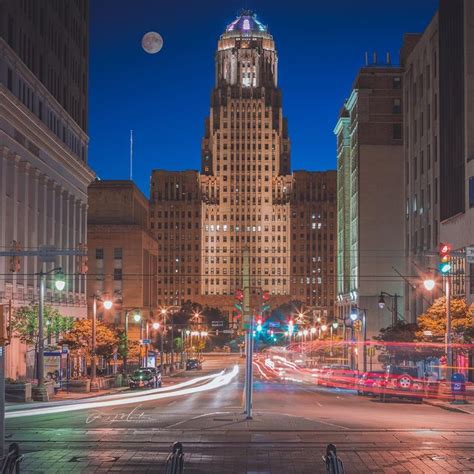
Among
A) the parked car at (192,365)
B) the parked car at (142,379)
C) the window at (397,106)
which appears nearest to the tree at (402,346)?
the parked car at (142,379)

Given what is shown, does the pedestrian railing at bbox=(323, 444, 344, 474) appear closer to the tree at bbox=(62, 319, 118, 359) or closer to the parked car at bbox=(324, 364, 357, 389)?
the parked car at bbox=(324, 364, 357, 389)

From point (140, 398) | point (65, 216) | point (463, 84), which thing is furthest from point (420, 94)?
point (140, 398)

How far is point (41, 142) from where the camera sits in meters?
87.4

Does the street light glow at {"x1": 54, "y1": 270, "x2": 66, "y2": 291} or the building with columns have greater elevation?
the building with columns

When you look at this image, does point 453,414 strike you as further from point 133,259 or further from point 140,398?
point 133,259

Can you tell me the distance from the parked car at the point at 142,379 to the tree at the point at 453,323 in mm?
20232

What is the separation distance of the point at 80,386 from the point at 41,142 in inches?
1200

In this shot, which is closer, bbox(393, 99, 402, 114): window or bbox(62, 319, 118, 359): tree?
bbox(62, 319, 118, 359): tree

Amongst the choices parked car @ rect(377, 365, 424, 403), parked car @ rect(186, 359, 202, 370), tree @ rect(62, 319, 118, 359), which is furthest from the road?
parked car @ rect(186, 359, 202, 370)

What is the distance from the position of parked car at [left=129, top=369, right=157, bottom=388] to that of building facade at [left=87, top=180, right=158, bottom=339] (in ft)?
264

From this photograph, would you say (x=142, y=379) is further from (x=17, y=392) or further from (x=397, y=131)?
(x=397, y=131)

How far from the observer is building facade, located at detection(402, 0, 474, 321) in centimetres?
7788

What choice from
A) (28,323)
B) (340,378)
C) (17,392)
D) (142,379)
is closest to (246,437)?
(17,392)

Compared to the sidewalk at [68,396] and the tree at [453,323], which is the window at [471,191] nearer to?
the tree at [453,323]
